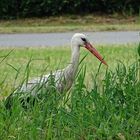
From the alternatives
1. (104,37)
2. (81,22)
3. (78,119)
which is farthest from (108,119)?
(81,22)

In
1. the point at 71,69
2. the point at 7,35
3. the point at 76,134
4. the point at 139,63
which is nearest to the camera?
the point at 76,134

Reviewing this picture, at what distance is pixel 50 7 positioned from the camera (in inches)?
1021

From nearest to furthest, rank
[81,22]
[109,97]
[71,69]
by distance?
[109,97] → [71,69] → [81,22]

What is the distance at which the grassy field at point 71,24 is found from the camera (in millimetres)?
22672

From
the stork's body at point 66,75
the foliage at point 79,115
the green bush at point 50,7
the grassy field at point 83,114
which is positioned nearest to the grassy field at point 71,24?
the green bush at point 50,7

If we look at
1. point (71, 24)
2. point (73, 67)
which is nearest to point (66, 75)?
point (73, 67)

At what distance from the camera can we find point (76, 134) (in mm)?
5902

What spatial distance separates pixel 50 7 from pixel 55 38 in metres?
5.72

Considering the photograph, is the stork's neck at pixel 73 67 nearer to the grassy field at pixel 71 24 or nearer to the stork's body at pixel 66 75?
the stork's body at pixel 66 75

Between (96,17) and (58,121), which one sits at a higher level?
(58,121)

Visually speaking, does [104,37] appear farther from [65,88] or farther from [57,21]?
[65,88]

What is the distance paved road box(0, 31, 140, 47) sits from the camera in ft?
61.4

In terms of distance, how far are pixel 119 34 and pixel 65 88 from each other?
13988mm

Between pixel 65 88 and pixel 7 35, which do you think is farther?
pixel 7 35
